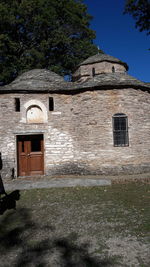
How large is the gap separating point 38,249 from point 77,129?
7.90 metres

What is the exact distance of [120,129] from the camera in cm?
1084

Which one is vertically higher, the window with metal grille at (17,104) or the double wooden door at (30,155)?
the window with metal grille at (17,104)

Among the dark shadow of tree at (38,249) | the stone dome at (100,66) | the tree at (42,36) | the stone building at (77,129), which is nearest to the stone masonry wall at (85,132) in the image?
the stone building at (77,129)

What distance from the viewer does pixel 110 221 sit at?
463 cm

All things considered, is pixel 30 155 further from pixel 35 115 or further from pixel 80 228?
pixel 80 228

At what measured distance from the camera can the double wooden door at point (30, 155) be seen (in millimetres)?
10883

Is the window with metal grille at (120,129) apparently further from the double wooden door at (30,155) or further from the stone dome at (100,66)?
the stone dome at (100,66)

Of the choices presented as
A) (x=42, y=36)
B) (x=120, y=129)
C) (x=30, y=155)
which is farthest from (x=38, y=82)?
(x=42, y=36)

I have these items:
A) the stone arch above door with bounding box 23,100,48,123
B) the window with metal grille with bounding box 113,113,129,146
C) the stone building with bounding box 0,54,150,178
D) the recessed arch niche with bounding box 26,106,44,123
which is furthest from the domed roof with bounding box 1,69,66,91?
the window with metal grille with bounding box 113,113,129,146

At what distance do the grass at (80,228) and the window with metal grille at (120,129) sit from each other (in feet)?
13.2

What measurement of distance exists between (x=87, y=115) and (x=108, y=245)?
801cm

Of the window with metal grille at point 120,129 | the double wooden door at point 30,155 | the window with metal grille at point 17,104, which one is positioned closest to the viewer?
the window with metal grille at point 120,129

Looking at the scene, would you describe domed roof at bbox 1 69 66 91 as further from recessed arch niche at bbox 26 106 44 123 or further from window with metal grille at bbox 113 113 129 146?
window with metal grille at bbox 113 113 129 146

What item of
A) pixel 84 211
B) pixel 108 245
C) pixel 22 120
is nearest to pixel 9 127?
pixel 22 120
